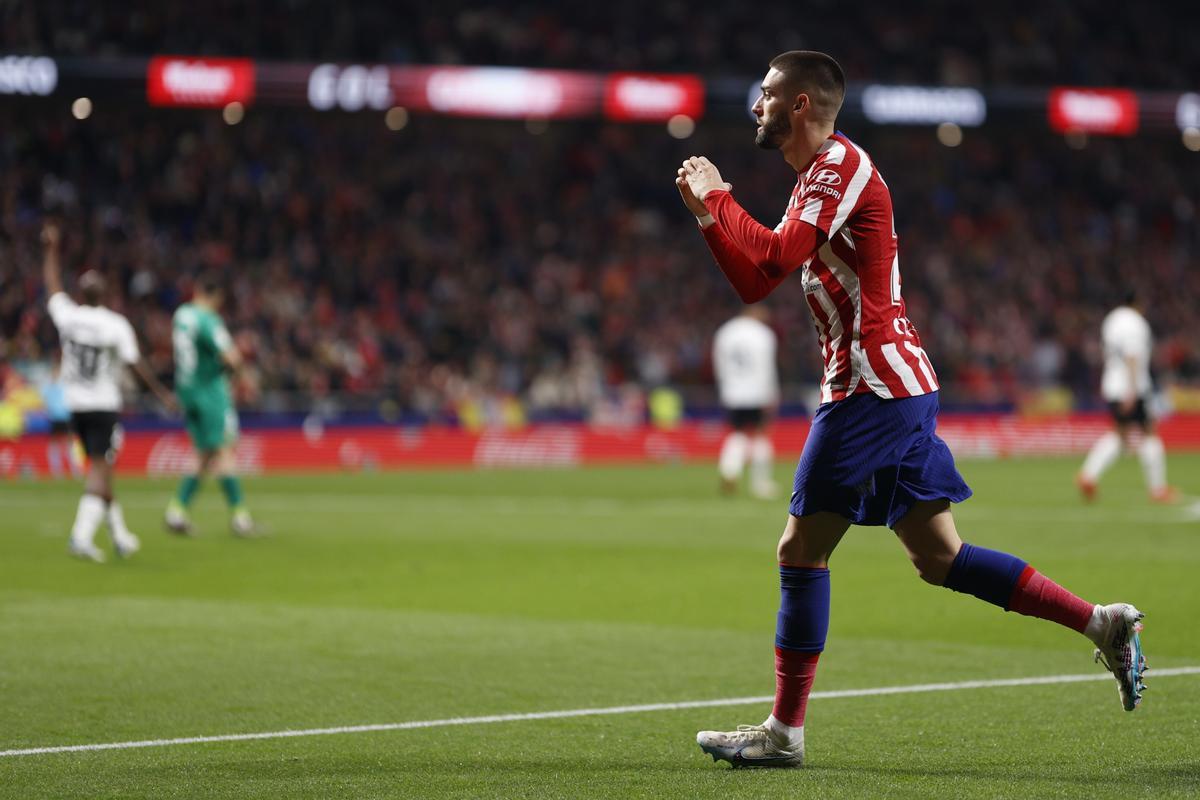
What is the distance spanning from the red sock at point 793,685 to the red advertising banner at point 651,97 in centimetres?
2710

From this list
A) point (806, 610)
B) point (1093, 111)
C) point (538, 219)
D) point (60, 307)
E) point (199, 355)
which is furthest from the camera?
point (538, 219)

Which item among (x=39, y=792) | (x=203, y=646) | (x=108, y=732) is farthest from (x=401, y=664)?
(x=39, y=792)

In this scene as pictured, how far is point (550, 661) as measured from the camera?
8281 millimetres

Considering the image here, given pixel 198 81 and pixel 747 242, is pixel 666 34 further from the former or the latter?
pixel 747 242

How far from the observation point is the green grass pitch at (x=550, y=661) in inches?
219

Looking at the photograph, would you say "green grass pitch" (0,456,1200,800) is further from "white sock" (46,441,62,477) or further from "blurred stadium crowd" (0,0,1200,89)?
"blurred stadium crowd" (0,0,1200,89)

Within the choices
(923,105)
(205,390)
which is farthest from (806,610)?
(923,105)

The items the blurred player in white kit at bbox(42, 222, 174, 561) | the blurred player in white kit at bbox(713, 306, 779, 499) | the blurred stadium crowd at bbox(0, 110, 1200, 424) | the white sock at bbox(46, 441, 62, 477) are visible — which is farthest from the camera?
the blurred stadium crowd at bbox(0, 110, 1200, 424)

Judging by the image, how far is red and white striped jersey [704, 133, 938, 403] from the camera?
5559mm

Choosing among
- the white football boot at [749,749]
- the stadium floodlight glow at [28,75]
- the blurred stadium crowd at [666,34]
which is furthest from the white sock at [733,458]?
the white football boot at [749,749]

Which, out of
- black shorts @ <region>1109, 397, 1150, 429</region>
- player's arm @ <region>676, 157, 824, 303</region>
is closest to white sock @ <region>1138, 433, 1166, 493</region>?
black shorts @ <region>1109, 397, 1150, 429</region>

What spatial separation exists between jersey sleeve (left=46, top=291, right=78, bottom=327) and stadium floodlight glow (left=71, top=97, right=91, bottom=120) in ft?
54.6

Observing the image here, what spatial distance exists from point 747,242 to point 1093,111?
32688 millimetres

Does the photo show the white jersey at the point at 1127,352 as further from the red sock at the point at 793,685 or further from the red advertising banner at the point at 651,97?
the red advertising banner at the point at 651,97
